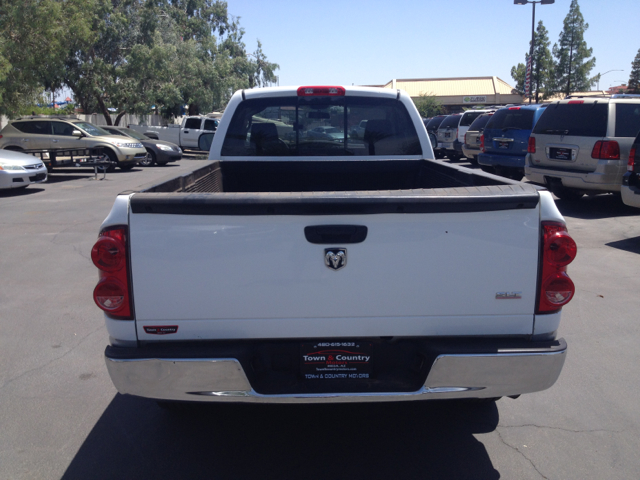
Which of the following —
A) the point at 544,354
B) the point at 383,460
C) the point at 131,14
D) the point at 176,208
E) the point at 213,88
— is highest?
the point at 131,14

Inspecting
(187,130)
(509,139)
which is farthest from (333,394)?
(187,130)

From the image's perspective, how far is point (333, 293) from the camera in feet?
8.66

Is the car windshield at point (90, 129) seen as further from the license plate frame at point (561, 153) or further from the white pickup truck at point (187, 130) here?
the license plate frame at point (561, 153)

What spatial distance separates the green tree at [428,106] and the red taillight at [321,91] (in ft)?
181

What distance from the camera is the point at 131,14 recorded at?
30.7 metres

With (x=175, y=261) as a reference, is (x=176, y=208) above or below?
above

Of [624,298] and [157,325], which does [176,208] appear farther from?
[624,298]

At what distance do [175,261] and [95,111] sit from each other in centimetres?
3592

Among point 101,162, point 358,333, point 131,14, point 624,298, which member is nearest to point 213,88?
point 131,14

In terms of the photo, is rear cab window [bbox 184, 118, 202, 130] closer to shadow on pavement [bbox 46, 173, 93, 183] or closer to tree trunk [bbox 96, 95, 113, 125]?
tree trunk [bbox 96, 95, 113, 125]

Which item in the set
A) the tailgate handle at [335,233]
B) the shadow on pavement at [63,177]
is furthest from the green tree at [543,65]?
the tailgate handle at [335,233]

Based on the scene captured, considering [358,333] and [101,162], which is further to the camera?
[101,162]

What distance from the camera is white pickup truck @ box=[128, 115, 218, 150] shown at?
28812mm

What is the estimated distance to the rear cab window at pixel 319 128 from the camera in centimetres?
492
